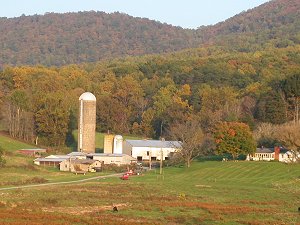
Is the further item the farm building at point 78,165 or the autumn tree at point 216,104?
the autumn tree at point 216,104

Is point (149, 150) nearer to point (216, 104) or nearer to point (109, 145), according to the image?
point (109, 145)

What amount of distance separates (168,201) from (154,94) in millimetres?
99899

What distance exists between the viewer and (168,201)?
152ft

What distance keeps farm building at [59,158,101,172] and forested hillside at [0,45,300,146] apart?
2314cm

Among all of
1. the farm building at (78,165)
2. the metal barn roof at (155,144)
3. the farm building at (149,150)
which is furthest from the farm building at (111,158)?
the metal barn roof at (155,144)

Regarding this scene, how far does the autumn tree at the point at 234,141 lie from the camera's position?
7975 cm

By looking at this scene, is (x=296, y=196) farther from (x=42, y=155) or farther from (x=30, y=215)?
(x=42, y=155)

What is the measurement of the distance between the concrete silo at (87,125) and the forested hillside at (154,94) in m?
5.82

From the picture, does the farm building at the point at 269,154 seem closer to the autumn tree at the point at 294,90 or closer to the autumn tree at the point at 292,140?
the autumn tree at the point at 292,140

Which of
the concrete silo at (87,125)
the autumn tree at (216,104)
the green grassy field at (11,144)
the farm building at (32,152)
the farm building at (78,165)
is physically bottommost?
the farm building at (78,165)

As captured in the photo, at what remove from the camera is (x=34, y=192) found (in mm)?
50500

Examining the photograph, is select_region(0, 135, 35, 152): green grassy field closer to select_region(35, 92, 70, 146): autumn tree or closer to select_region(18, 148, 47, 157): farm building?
select_region(18, 148, 47, 157): farm building

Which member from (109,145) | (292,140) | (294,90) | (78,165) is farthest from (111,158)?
(294,90)

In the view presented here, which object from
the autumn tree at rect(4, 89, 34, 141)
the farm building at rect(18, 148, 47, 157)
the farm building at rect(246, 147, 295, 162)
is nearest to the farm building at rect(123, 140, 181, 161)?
the farm building at rect(18, 148, 47, 157)
